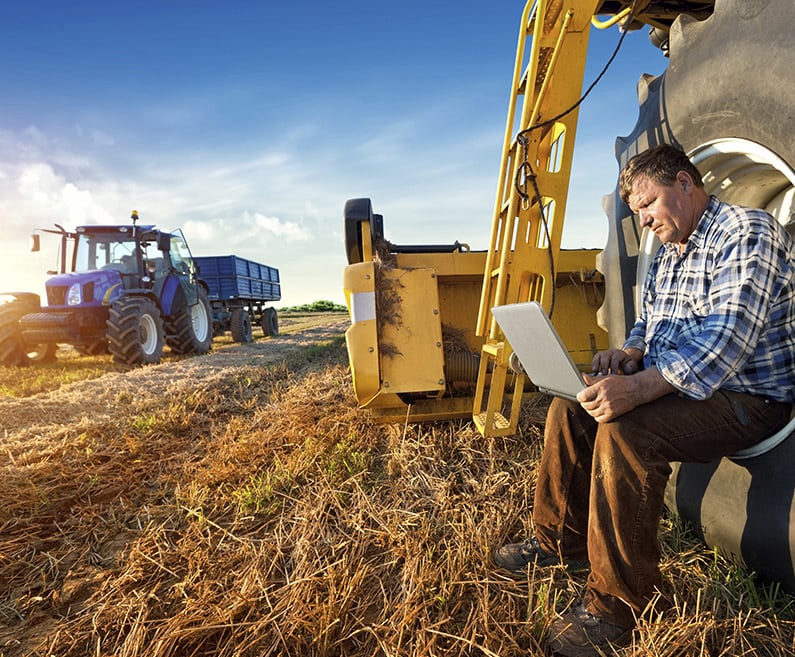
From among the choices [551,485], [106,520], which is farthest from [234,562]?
[551,485]

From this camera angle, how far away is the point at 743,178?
2084 mm

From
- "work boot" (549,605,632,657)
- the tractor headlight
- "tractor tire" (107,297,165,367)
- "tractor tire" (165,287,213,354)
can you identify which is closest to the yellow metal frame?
"work boot" (549,605,632,657)

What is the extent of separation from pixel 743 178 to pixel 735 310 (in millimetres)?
919

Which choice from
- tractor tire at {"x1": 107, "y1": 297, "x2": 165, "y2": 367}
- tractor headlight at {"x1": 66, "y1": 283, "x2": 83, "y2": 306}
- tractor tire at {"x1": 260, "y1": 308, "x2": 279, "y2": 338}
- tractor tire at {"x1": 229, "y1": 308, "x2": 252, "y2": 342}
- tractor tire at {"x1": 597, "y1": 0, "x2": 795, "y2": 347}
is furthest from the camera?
tractor tire at {"x1": 260, "y1": 308, "x2": 279, "y2": 338}

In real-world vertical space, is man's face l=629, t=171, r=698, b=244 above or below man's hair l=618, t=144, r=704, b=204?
below

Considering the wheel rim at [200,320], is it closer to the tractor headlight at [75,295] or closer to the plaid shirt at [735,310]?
the tractor headlight at [75,295]

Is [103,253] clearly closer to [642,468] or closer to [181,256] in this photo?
[181,256]

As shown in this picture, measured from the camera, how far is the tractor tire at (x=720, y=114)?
1.62 metres

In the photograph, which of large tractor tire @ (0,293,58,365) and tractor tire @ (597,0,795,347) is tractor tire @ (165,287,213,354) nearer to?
large tractor tire @ (0,293,58,365)

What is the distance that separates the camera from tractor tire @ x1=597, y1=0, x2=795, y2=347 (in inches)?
63.9

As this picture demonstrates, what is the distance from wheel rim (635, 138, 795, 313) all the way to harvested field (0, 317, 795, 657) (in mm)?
1407

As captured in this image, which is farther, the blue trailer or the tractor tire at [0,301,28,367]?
the blue trailer

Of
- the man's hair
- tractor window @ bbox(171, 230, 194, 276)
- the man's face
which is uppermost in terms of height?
tractor window @ bbox(171, 230, 194, 276)

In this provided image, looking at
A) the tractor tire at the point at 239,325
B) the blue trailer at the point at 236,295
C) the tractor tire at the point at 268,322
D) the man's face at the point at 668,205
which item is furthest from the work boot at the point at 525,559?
the tractor tire at the point at 268,322
